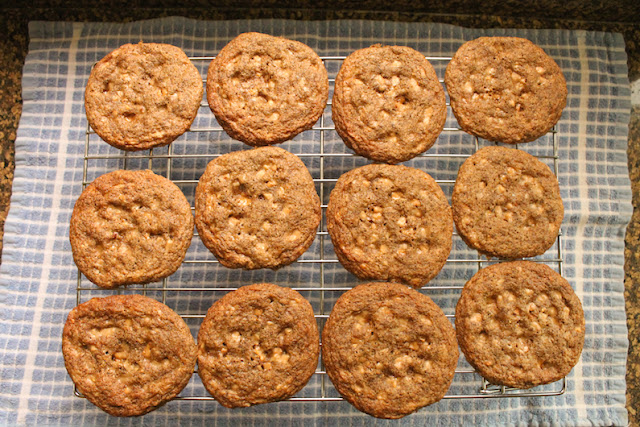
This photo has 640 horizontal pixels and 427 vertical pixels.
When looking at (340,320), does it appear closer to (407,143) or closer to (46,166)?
(407,143)

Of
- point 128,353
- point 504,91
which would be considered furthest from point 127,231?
point 504,91

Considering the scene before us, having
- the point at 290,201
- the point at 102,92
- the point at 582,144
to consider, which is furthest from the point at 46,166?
the point at 582,144

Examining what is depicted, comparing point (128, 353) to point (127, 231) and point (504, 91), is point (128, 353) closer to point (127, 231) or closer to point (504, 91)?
point (127, 231)

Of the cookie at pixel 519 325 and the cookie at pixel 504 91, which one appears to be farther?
the cookie at pixel 504 91

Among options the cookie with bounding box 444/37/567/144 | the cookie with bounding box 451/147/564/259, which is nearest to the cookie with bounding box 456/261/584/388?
the cookie with bounding box 451/147/564/259

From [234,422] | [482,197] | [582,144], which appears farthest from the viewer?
[582,144]

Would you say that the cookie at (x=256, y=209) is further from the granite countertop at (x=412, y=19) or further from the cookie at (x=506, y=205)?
the granite countertop at (x=412, y=19)

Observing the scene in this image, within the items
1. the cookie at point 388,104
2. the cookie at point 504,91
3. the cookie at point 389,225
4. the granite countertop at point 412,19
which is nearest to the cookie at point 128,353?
the cookie at point 389,225
